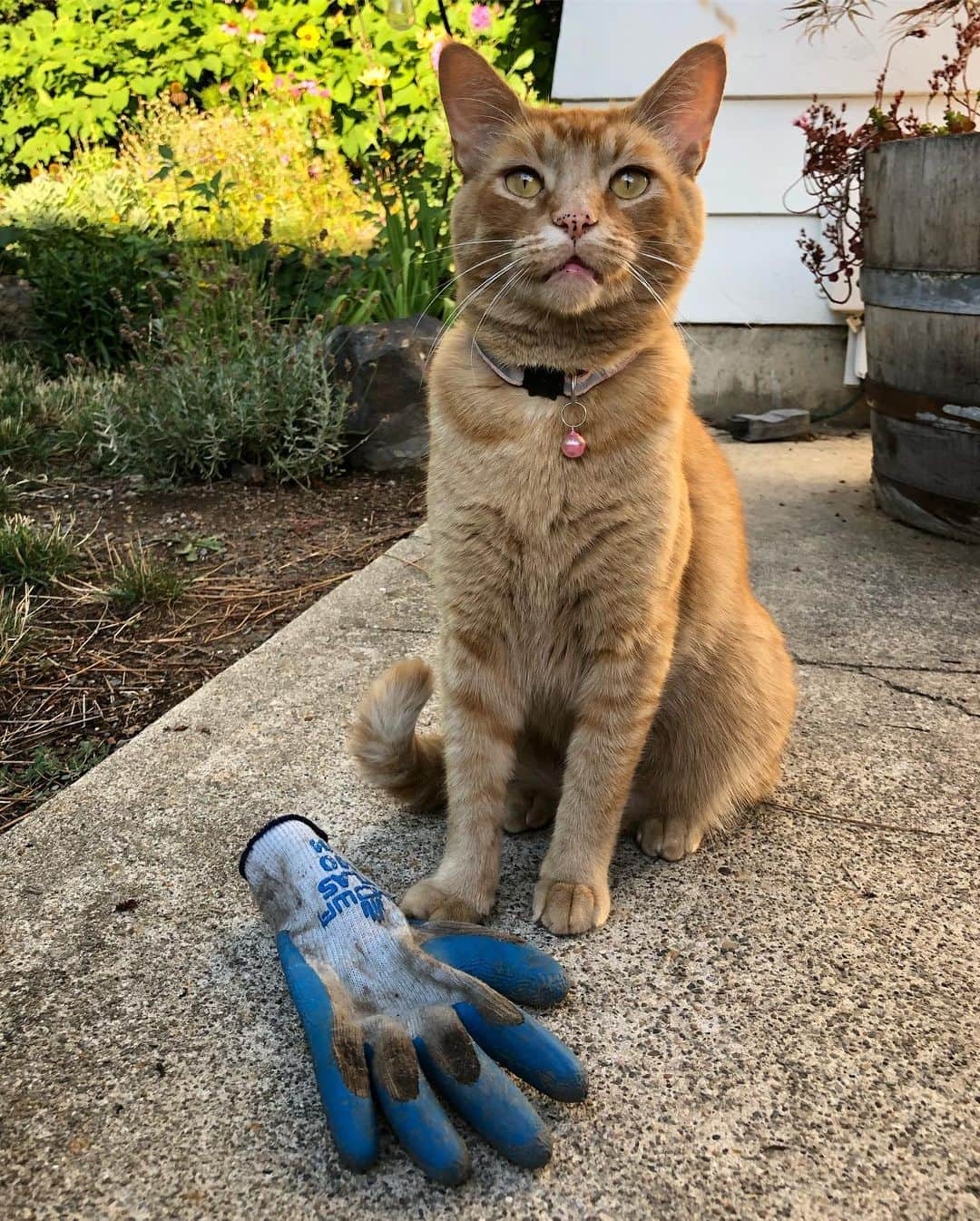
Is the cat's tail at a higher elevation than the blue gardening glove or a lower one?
higher

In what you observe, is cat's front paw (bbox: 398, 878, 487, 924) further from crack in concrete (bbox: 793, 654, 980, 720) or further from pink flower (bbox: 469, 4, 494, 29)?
pink flower (bbox: 469, 4, 494, 29)

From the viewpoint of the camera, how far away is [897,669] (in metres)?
2.59

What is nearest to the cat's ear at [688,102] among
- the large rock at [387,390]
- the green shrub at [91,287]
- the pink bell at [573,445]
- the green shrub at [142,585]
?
the pink bell at [573,445]

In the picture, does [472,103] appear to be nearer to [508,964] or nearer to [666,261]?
[666,261]

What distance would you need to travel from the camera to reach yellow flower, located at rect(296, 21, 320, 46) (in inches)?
265

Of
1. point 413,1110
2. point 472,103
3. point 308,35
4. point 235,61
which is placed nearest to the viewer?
point 413,1110

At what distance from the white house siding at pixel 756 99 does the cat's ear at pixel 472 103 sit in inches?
128

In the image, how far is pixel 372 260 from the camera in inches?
189

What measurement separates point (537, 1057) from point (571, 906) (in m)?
0.38

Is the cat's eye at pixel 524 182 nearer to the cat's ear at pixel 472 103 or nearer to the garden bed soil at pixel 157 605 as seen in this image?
the cat's ear at pixel 472 103

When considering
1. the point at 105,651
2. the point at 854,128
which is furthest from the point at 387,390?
the point at 854,128

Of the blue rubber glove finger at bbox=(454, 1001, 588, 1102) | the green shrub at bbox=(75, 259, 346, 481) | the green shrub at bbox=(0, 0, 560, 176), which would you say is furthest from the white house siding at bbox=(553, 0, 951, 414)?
the blue rubber glove finger at bbox=(454, 1001, 588, 1102)

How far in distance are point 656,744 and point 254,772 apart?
81 cm

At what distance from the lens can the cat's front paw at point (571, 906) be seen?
1639 mm
